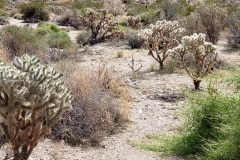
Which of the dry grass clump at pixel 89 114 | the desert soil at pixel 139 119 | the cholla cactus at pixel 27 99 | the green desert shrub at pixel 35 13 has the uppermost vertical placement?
the cholla cactus at pixel 27 99

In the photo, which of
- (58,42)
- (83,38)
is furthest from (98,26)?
(58,42)

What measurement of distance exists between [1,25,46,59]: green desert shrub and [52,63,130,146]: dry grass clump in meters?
4.79

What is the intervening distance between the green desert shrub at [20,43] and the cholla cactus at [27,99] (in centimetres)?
796

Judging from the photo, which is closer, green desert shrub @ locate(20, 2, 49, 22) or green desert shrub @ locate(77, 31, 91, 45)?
green desert shrub @ locate(77, 31, 91, 45)

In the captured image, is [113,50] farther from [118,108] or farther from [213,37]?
[118,108]

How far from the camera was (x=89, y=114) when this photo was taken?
755cm

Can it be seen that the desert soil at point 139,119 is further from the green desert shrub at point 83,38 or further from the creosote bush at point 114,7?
the creosote bush at point 114,7

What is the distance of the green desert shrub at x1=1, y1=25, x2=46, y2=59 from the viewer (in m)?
13.5

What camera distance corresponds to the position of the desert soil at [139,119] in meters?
6.73

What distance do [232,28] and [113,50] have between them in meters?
5.44

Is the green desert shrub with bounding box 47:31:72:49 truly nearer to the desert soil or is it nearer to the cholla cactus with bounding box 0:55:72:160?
the desert soil

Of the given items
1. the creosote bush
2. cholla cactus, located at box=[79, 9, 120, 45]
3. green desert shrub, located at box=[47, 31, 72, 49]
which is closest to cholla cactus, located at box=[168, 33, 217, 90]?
green desert shrub, located at box=[47, 31, 72, 49]

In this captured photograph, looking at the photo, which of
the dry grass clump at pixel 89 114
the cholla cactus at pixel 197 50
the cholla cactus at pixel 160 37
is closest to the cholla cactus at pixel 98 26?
the cholla cactus at pixel 160 37

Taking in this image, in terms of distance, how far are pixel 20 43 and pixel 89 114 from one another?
7.25m
